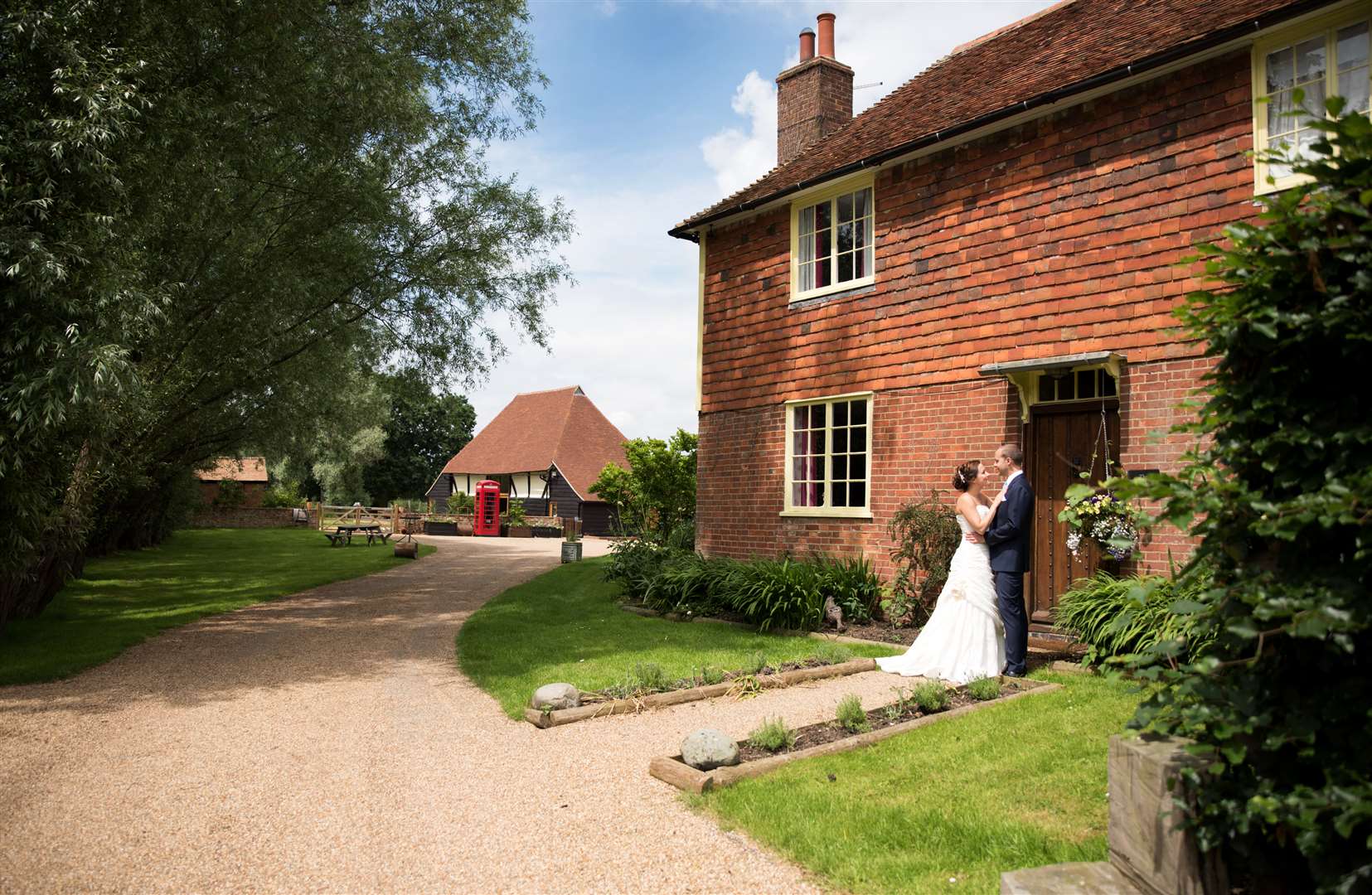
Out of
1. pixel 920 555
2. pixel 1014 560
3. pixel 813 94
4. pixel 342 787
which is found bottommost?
pixel 342 787

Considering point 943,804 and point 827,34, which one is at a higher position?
point 827,34

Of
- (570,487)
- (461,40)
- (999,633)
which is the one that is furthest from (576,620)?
(570,487)

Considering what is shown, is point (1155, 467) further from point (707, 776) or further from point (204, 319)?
point (204, 319)

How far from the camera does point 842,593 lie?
11070 millimetres

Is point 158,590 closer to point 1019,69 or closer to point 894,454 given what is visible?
point 894,454

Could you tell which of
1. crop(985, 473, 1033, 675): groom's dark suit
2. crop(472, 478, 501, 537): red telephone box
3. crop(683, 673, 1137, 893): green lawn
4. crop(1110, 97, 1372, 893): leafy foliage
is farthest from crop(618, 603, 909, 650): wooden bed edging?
crop(472, 478, 501, 537): red telephone box

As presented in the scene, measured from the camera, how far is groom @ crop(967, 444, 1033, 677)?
25.8 feet

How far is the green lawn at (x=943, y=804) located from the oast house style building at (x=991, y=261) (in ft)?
11.4

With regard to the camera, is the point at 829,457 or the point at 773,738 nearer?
the point at 773,738

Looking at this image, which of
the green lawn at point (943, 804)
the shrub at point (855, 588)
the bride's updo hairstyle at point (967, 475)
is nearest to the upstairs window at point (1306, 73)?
the bride's updo hairstyle at point (967, 475)

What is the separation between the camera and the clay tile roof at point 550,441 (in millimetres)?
39594

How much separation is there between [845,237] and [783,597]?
17.1ft

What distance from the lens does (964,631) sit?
26.3ft

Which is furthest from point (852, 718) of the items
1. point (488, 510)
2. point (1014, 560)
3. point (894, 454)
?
point (488, 510)
